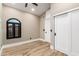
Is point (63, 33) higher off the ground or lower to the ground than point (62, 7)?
lower

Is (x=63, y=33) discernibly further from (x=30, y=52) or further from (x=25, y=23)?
(x=25, y=23)

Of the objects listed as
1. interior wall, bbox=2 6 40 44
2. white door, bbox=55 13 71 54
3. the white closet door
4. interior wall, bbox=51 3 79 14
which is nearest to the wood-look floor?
white door, bbox=55 13 71 54

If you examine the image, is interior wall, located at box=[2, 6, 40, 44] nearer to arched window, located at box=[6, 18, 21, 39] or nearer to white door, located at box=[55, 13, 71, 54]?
arched window, located at box=[6, 18, 21, 39]

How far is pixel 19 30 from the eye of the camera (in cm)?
615

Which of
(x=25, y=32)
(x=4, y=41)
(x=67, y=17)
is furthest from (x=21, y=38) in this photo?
(x=67, y=17)

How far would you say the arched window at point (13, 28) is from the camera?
539cm

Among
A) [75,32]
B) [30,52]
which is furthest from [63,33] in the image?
[30,52]

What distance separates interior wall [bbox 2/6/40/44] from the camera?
5.19 m

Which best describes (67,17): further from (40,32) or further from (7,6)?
(40,32)

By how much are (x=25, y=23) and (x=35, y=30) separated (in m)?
1.42

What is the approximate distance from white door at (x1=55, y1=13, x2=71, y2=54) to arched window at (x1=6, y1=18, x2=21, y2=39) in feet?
10.2

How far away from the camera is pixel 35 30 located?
7660mm

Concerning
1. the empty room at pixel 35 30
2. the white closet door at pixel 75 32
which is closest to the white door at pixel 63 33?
the empty room at pixel 35 30

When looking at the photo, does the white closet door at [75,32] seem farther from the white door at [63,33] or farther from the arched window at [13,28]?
the arched window at [13,28]
